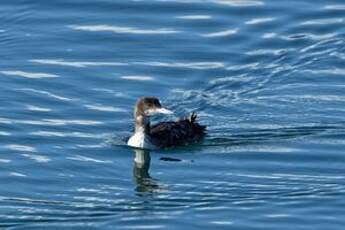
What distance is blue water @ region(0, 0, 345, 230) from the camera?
2325 centimetres

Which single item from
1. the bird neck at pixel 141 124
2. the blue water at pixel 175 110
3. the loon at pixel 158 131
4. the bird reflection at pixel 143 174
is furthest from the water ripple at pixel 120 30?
the bird reflection at pixel 143 174

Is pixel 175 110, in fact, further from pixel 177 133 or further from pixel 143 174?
pixel 143 174

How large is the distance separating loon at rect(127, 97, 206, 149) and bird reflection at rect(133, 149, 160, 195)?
0.73 feet

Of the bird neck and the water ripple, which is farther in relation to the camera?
the water ripple

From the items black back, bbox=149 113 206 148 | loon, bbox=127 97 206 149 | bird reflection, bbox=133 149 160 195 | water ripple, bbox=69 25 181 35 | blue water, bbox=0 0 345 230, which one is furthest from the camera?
water ripple, bbox=69 25 181 35

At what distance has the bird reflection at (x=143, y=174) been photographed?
80.1 ft

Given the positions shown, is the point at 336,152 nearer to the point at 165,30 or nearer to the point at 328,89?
the point at 328,89

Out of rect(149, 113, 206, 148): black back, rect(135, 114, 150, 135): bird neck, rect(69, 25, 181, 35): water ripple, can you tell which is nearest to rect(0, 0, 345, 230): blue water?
rect(69, 25, 181, 35): water ripple

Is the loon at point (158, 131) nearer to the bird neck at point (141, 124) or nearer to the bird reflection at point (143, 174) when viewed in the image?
the bird neck at point (141, 124)

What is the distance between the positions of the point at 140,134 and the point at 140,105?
452 mm

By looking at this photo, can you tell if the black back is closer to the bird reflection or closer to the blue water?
the blue water

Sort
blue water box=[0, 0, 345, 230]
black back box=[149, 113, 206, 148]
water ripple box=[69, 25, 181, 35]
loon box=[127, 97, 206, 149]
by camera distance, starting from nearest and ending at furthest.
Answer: blue water box=[0, 0, 345, 230], loon box=[127, 97, 206, 149], black back box=[149, 113, 206, 148], water ripple box=[69, 25, 181, 35]

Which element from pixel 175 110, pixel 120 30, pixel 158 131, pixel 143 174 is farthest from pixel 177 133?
pixel 120 30

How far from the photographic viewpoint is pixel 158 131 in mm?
26609
